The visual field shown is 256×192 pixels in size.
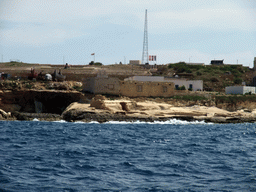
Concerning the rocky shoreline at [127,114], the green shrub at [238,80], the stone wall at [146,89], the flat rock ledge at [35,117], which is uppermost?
the green shrub at [238,80]

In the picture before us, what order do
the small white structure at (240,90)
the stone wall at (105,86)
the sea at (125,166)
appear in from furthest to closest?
the small white structure at (240,90) → the stone wall at (105,86) → the sea at (125,166)

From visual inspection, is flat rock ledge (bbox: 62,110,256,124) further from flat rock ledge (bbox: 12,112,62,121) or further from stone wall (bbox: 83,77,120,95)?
stone wall (bbox: 83,77,120,95)

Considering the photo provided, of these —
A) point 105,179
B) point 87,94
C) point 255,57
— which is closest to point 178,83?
point 87,94

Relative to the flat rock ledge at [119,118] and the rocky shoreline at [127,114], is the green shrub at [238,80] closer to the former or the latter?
the rocky shoreline at [127,114]

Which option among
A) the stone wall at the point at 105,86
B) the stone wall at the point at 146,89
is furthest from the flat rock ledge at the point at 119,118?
the stone wall at the point at 146,89

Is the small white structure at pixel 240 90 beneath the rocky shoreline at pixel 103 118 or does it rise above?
above

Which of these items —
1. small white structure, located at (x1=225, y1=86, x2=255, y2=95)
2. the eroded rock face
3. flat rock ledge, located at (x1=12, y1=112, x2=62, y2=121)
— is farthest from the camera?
small white structure, located at (x1=225, y1=86, x2=255, y2=95)

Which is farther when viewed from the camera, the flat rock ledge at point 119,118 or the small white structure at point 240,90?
the small white structure at point 240,90

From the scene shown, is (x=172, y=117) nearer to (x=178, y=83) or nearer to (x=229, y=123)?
(x=229, y=123)

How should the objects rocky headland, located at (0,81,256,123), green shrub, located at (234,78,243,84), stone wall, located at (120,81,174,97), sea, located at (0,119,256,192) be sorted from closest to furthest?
sea, located at (0,119,256,192) → rocky headland, located at (0,81,256,123) → stone wall, located at (120,81,174,97) → green shrub, located at (234,78,243,84)

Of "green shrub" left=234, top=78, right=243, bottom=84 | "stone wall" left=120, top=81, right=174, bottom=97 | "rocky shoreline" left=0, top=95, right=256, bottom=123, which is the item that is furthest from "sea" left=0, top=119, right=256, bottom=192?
"green shrub" left=234, top=78, right=243, bottom=84

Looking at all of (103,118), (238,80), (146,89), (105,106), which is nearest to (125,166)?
(103,118)

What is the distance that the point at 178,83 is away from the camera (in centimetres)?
6944

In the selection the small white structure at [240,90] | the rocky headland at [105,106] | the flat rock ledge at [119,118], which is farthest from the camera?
the small white structure at [240,90]
